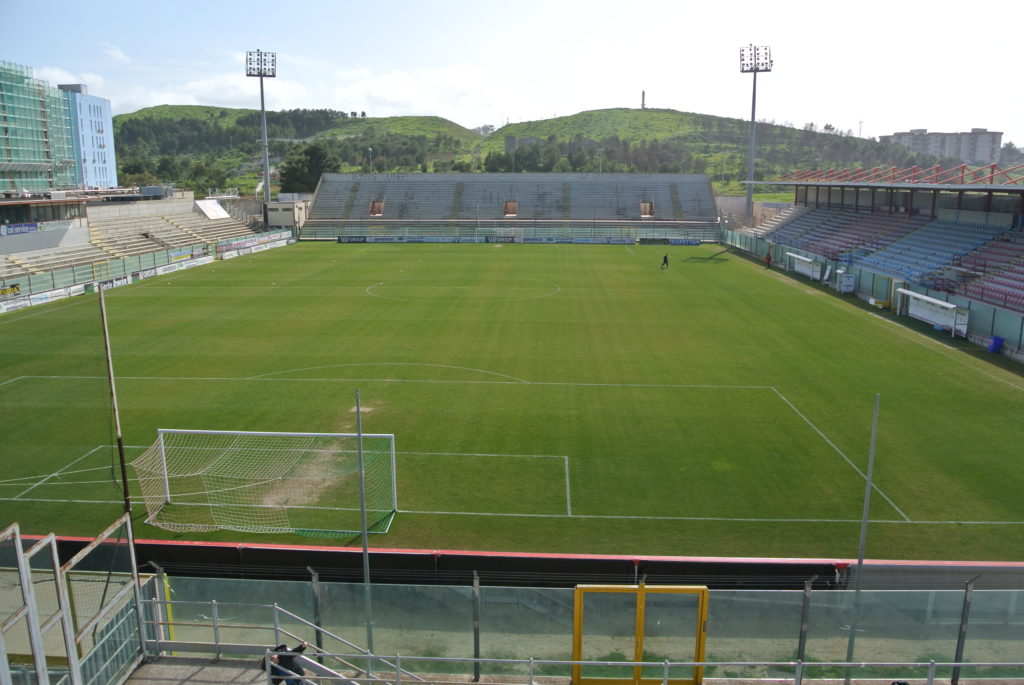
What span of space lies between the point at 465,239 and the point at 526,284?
2816 cm

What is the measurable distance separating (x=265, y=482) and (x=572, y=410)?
834 cm

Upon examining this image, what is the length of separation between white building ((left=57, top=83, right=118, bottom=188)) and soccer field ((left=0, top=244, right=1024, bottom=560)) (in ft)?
339

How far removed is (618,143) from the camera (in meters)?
182

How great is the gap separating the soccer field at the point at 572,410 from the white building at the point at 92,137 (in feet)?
339

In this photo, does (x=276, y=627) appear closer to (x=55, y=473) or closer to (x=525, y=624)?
(x=525, y=624)

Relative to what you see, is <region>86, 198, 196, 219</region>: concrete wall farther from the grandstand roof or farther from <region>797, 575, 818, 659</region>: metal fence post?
<region>797, 575, 818, 659</region>: metal fence post

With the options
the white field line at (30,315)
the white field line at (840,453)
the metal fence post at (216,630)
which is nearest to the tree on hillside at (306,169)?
the white field line at (30,315)

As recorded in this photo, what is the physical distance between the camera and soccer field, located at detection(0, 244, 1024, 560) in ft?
47.1

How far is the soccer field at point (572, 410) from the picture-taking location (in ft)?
47.1

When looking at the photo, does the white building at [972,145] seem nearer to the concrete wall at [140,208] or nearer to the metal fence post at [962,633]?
the concrete wall at [140,208]

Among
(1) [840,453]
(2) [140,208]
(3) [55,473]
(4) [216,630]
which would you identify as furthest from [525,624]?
(2) [140,208]

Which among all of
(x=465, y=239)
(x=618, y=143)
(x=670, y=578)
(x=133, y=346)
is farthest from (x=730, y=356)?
(x=618, y=143)

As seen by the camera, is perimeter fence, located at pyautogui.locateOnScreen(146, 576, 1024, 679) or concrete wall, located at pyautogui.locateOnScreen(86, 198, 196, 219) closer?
perimeter fence, located at pyautogui.locateOnScreen(146, 576, 1024, 679)

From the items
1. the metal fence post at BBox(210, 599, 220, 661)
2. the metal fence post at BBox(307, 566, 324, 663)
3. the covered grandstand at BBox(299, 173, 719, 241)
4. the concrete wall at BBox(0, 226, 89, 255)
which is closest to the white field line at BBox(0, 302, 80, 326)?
the concrete wall at BBox(0, 226, 89, 255)
